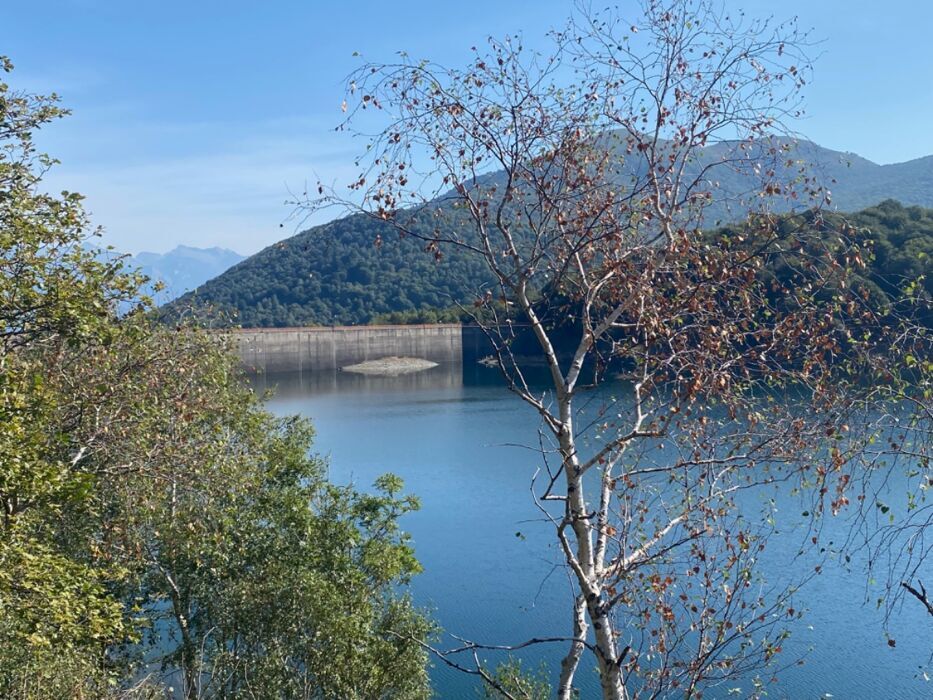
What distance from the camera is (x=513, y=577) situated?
508 inches

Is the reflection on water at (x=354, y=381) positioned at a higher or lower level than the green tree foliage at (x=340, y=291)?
lower

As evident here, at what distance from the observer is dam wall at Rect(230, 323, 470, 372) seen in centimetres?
5081

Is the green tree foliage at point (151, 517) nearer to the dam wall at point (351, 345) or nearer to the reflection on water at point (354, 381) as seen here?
the reflection on water at point (354, 381)

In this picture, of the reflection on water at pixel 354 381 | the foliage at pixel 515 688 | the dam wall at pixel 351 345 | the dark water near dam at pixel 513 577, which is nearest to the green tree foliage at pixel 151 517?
the foliage at pixel 515 688

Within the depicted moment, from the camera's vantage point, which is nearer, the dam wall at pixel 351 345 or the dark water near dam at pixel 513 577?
the dark water near dam at pixel 513 577

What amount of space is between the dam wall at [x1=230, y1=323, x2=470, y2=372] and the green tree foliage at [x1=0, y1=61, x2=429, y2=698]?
40625 mm

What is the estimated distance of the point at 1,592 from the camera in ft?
14.5

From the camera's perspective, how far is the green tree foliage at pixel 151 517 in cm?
495

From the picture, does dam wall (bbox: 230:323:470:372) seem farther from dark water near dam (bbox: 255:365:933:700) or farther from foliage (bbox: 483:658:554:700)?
foliage (bbox: 483:658:554:700)

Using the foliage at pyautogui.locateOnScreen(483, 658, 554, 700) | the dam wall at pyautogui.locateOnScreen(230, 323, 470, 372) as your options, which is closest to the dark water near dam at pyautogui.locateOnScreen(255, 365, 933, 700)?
the foliage at pyautogui.locateOnScreen(483, 658, 554, 700)

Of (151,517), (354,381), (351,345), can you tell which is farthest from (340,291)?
(151,517)

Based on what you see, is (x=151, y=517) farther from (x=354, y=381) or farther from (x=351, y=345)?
(x=351, y=345)

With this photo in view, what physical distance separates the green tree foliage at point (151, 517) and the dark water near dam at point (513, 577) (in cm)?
124

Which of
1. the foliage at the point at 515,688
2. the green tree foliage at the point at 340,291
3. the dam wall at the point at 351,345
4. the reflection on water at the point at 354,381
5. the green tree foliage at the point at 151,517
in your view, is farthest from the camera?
the green tree foliage at the point at 340,291
